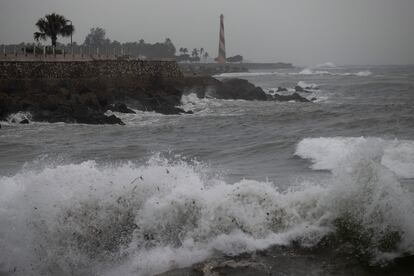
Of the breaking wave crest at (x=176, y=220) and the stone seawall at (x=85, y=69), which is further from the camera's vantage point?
the stone seawall at (x=85, y=69)

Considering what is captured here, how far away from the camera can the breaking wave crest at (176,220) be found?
588 cm

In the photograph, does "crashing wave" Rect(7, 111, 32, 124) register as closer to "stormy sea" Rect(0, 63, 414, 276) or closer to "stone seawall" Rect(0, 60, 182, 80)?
"stone seawall" Rect(0, 60, 182, 80)

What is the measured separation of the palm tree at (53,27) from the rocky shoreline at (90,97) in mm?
8991

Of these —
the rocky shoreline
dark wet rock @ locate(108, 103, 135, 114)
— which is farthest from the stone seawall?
dark wet rock @ locate(108, 103, 135, 114)

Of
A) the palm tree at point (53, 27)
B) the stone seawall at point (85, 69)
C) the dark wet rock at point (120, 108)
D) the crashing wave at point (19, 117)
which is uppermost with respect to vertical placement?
the palm tree at point (53, 27)

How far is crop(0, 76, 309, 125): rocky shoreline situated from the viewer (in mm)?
21109

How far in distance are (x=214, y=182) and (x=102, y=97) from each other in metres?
17.0

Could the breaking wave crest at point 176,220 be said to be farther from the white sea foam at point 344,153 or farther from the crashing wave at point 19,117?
the crashing wave at point 19,117

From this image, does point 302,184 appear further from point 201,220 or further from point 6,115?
point 6,115

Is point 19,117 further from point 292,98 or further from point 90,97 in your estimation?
point 292,98

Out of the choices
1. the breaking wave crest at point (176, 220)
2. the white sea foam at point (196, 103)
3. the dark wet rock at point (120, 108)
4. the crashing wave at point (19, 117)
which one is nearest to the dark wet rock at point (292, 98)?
the white sea foam at point (196, 103)

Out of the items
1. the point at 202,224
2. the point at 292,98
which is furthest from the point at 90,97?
the point at 202,224

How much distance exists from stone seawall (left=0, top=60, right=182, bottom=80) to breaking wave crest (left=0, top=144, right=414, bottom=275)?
838 inches

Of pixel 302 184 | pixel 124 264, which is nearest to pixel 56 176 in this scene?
pixel 124 264
